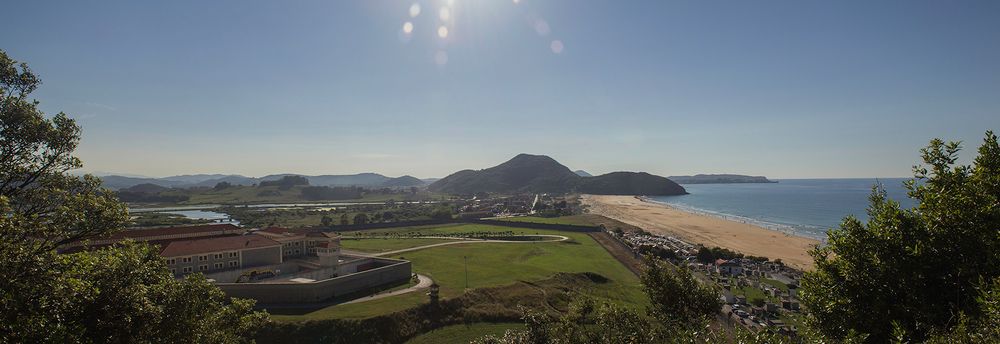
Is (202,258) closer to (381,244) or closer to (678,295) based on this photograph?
(381,244)

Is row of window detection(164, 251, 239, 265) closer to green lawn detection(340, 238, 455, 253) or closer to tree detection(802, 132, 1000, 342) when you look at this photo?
green lawn detection(340, 238, 455, 253)

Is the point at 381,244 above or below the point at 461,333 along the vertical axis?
above

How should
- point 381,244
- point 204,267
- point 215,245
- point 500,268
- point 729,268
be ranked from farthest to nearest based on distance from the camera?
point 381,244 → point 729,268 → point 500,268 → point 215,245 → point 204,267

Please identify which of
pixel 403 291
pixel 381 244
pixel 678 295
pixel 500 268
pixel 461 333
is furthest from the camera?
pixel 381 244

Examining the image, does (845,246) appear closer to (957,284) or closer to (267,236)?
(957,284)

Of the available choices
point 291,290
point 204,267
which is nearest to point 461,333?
point 291,290

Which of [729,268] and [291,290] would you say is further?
[729,268]

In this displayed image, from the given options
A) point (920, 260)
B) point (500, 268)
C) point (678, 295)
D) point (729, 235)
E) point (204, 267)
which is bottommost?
point (729, 235)

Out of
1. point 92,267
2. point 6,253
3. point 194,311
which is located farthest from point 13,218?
point 194,311
